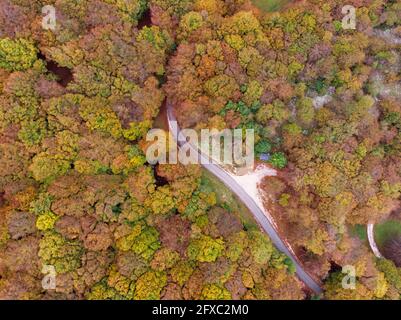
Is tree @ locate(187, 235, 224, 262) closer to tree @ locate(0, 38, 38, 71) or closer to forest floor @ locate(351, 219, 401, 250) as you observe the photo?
forest floor @ locate(351, 219, 401, 250)

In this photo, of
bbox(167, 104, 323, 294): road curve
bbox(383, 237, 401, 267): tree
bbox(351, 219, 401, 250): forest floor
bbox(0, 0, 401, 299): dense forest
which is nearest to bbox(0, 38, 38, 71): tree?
bbox(0, 0, 401, 299): dense forest

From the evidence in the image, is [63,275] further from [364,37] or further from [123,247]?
[364,37]

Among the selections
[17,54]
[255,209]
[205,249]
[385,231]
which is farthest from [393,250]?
[17,54]

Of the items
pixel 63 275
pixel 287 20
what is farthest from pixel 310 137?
pixel 63 275

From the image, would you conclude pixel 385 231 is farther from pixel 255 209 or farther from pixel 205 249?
pixel 205 249

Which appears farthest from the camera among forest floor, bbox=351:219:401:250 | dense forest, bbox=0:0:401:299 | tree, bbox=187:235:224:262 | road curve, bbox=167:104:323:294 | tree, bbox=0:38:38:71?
forest floor, bbox=351:219:401:250

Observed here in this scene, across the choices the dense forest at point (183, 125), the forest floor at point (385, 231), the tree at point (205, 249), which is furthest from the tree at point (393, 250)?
the tree at point (205, 249)
